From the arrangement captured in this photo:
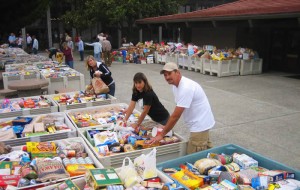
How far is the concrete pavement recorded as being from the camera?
6000mm

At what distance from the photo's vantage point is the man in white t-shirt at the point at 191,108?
3.67m

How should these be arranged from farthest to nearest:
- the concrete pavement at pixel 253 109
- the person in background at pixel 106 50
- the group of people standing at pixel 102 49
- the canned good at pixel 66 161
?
the person in background at pixel 106 50 < the group of people standing at pixel 102 49 < the concrete pavement at pixel 253 109 < the canned good at pixel 66 161

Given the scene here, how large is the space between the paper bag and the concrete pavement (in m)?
1.85

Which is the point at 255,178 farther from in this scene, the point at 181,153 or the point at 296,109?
the point at 296,109

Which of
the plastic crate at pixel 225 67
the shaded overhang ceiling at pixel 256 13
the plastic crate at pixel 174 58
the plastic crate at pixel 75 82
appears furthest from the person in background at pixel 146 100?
the plastic crate at pixel 174 58

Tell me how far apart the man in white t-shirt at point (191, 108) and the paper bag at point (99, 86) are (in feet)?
9.19

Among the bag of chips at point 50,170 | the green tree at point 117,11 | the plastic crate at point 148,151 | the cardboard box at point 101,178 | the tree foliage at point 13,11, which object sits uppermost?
the green tree at point 117,11

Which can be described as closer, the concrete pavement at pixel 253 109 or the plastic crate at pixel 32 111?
the plastic crate at pixel 32 111

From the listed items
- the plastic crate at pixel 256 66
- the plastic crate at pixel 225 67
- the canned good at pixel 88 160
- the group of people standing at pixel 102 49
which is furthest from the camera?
the group of people standing at pixel 102 49

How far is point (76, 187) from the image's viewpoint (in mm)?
2844

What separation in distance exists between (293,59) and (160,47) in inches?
304

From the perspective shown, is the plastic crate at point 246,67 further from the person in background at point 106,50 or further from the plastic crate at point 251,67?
the person in background at point 106,50

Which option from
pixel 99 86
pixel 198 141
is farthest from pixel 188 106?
pixel 99 86

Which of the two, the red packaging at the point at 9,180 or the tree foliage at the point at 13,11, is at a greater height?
the tree foliage at the point at 13,11
